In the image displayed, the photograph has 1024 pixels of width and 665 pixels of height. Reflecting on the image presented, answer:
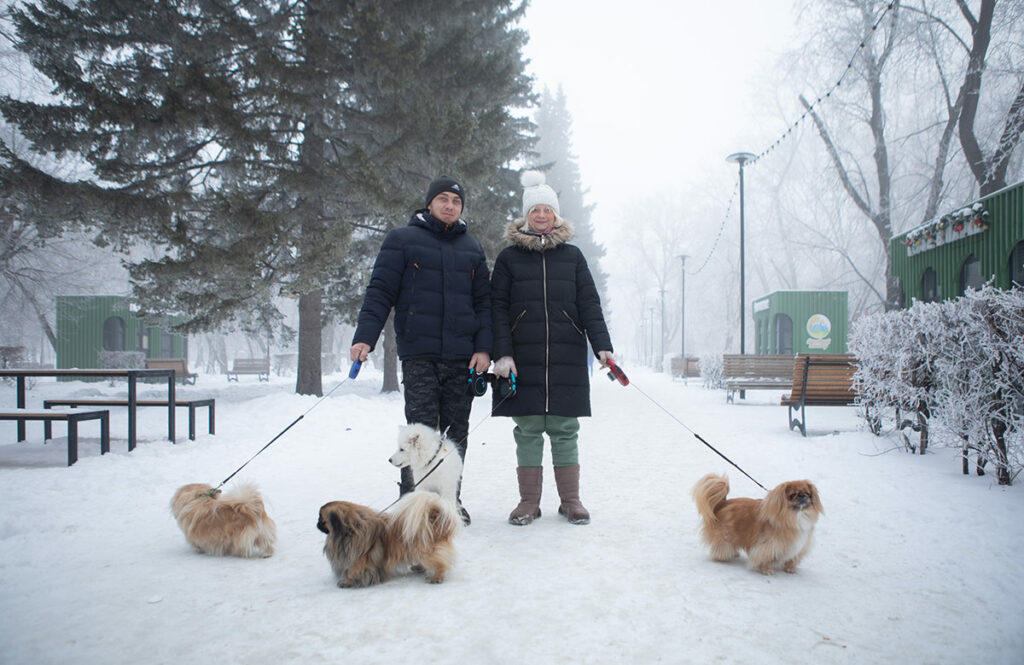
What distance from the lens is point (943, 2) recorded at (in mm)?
16047

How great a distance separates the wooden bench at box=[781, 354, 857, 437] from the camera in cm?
855

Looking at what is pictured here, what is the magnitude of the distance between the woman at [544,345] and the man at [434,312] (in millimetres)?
238

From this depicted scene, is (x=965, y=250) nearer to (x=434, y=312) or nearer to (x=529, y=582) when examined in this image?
(x=434, y=312)

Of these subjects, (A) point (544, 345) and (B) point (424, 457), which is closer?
(B) point (424, 457)

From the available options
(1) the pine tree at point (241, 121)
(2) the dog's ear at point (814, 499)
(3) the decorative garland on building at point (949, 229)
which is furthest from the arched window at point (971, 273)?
(2) the dog's ear at point (814, 499)

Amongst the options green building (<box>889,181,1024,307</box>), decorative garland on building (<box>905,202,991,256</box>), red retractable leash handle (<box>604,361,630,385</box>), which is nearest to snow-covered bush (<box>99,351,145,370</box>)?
red retractable leash handle (<box>604,361,630,385</box>)

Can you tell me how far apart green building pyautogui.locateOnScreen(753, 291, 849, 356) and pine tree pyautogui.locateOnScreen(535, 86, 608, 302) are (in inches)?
604

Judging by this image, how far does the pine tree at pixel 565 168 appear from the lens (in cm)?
3875

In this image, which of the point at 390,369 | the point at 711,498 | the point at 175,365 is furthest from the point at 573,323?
the point at 175,365

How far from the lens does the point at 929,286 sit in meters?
12.1

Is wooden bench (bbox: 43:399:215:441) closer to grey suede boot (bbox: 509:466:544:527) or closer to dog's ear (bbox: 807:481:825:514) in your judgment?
grey suede boot (bbox: 509:466:544:527)

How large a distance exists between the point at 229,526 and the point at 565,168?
3909cm

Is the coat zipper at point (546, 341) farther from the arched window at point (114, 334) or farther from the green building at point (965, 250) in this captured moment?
the arched window at point (114, 334)

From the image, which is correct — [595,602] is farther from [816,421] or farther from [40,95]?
[40,95]
